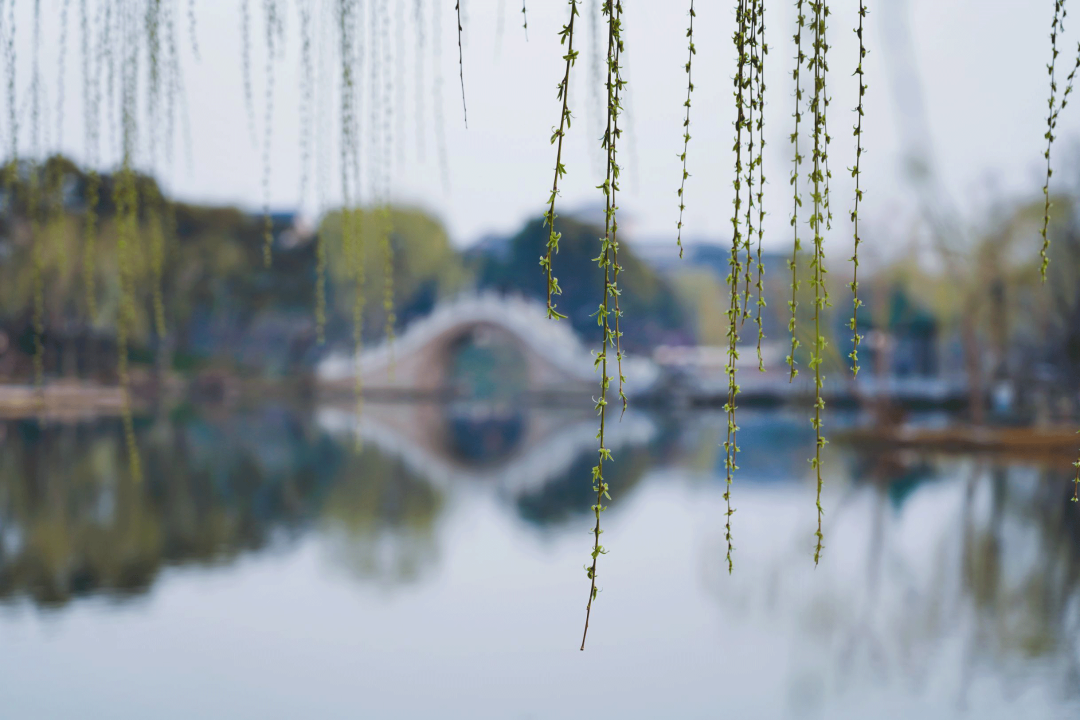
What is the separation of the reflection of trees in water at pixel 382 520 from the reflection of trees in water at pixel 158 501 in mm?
28

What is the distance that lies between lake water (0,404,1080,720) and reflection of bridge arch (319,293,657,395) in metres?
9.55

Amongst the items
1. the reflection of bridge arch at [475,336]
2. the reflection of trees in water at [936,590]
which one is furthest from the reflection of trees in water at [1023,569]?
the reflection of bridge arch at [475,336]

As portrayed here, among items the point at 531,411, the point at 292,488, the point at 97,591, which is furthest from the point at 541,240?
the point at 97,591

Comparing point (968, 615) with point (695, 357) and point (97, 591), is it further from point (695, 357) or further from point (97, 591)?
point (695, 357)

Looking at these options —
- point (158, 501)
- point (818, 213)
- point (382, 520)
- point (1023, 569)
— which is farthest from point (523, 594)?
point (818, 213)

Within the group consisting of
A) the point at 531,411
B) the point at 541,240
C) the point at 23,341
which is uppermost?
the point at 541,240

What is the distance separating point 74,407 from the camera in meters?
15.4

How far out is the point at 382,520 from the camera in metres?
7.21

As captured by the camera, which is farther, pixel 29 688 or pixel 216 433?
pixel 216 433

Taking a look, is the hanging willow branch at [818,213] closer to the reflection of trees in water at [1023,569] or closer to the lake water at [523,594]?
the lake water at [523,594]

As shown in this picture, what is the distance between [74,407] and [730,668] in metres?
13.9

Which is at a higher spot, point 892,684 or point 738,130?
point 738,130

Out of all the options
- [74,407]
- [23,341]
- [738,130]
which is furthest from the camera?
[23,341]

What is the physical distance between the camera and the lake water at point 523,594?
12.1ft
